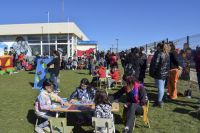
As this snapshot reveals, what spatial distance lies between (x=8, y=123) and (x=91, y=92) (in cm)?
217

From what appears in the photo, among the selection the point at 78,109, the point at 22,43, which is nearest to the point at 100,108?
the point at 78,109

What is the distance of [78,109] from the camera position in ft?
24.1

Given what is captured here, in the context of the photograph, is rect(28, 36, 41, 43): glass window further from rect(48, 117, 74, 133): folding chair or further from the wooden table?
rect(48, 117, 74, 133): folding chair

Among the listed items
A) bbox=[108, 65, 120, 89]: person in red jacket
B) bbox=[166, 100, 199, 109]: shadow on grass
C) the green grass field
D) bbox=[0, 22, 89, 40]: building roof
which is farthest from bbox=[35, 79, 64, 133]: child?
bbox=[0, 22, 89, 40]: building roof

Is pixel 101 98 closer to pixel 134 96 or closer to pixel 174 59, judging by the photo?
pixel 134 96

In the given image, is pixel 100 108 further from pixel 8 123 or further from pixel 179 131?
pixel 8 123

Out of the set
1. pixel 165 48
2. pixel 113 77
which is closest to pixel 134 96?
pixel 165 48

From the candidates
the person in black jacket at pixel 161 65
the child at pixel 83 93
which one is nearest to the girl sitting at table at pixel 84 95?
the child at pixel 83 93

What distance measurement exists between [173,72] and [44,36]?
3006 cm

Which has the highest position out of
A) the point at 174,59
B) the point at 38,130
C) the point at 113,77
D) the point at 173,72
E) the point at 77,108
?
the point at 174,59

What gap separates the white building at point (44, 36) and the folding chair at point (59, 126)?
30.9m

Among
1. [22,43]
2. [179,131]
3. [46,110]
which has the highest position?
[22,43]

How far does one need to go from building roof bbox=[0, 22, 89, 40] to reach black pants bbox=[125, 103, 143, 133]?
1229 inches

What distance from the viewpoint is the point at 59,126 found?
692 cm
